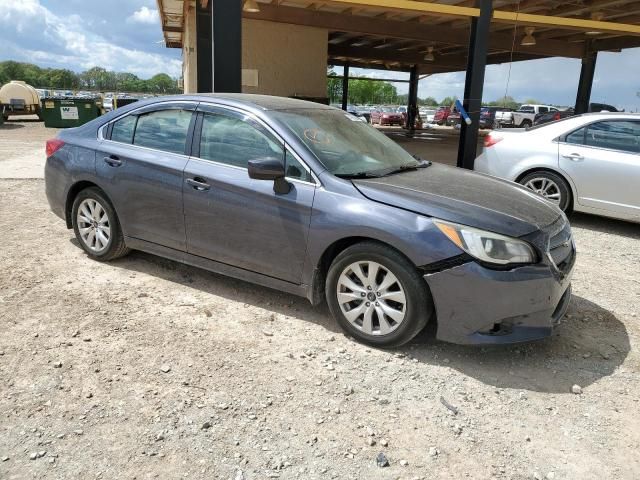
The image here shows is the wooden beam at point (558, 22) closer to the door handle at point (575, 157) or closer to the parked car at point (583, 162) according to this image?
the parked car at point (583, 162)

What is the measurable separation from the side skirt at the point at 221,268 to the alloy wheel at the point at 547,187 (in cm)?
448

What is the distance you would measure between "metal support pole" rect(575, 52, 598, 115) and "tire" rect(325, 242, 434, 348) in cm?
1951

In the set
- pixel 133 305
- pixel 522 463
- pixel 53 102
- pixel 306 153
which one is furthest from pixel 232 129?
pixel 53 102

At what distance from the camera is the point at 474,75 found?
10625 millimetres

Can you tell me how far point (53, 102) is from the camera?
71.5ft

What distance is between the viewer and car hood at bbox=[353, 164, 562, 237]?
10.6 feet

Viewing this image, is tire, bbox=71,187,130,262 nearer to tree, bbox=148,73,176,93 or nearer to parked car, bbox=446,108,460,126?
parked car, bbox=446,108,460,126

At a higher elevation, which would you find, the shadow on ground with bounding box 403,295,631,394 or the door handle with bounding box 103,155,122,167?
the door handle with bounding box 103,155,122,167

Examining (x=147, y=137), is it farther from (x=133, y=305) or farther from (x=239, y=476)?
(x=239, y=476)

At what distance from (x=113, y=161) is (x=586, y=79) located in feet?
64.3

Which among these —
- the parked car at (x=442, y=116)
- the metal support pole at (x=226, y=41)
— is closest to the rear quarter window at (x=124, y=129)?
the metal support pole at (x=226, y=41)

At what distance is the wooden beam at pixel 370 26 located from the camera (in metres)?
14.5

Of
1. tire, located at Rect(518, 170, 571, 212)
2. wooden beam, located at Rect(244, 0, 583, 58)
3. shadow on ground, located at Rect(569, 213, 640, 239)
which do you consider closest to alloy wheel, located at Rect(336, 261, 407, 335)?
tire, located at Rect(518, 170, 571, 212)

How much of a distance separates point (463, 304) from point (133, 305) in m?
2.42
